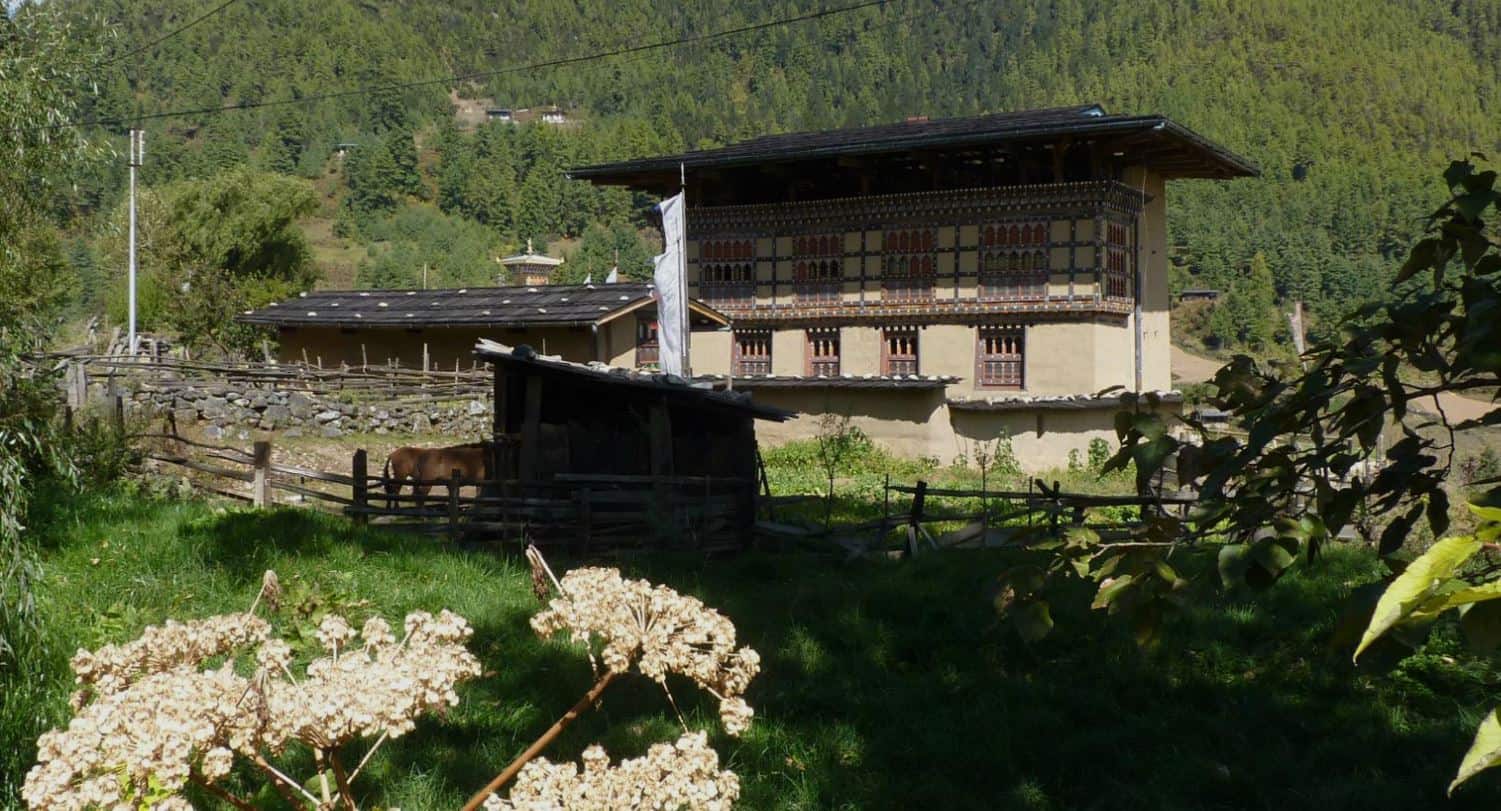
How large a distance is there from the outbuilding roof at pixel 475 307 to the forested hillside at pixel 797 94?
29.9 m

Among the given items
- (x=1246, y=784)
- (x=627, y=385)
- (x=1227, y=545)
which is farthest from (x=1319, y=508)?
(x=627, y=385)

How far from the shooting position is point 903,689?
837 cm

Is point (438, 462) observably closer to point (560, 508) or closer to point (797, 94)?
point (560, 508)

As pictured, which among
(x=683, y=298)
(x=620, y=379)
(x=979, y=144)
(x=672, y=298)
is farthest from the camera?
(x=979, y=144)

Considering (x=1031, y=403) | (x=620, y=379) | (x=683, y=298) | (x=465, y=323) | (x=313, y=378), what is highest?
(x=465, y=323)

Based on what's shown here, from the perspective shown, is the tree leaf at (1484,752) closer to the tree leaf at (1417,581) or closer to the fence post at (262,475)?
the tree leaf at (1417,581)

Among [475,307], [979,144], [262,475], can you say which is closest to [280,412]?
[475,307]

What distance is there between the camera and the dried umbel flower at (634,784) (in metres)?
2.18

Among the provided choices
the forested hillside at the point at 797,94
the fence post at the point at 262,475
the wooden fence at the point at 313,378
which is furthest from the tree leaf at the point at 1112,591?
the forested hillside at the point at 797,94

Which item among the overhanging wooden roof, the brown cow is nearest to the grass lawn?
the brown cow

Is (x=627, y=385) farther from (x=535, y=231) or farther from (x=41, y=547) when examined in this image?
(x=535, y=231)

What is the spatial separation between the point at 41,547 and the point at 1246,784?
8.88 metres

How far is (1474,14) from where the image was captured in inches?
4368

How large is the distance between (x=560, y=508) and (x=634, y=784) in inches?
423
